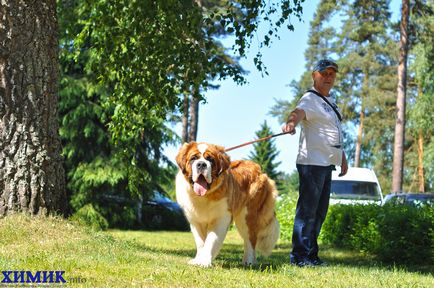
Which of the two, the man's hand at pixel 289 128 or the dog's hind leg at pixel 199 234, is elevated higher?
the man's hand at pixel 289 128

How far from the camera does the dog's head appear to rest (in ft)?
18.1

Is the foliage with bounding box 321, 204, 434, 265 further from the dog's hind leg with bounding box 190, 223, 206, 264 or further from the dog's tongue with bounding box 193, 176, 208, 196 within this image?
the dog's tongue with bounding box 193, 176, 208, 196

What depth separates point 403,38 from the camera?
64.9ft

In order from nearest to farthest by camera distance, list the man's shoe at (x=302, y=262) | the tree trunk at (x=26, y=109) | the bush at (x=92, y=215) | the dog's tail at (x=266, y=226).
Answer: the tree trunk at (x=26, y=109) < the man's shoe at (x=302, y=262) < the dog's tail at (x=266, y=226) < the bush at (x=92, y=215)

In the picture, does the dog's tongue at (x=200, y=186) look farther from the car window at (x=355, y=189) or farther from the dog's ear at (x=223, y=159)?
the car window at (x=355, y=189)

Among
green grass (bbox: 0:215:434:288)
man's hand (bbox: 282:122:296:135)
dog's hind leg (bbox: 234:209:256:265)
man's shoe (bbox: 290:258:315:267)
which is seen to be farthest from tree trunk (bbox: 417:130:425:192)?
green grass (bbox: 0:215:434:288)

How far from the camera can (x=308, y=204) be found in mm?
6715

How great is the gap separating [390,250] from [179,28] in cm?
474

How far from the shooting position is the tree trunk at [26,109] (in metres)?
6.50

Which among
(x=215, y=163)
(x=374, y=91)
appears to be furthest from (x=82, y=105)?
(x=374, y=91)

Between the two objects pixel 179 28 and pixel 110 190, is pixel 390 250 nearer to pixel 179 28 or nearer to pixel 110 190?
pixel 179 28

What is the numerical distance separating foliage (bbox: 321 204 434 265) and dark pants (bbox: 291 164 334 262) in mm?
2385

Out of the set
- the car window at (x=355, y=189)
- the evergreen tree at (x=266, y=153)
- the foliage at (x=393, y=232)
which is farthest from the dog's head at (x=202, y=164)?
the evergreen tree at (x=266, y=153)

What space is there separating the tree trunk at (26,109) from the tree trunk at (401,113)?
14.4 metres
